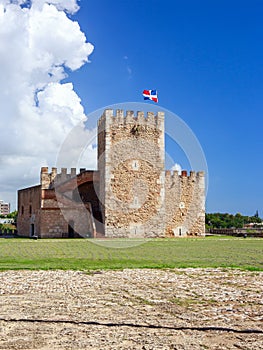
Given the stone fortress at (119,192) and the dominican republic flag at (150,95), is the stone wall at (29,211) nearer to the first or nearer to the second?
the stone fortress at (119,192)

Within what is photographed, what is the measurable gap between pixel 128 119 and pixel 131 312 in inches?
1082

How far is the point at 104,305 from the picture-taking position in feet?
21.4

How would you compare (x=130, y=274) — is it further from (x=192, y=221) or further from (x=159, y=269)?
(x=192, y=221)

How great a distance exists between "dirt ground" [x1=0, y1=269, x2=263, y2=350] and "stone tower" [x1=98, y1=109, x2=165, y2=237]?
871 inches

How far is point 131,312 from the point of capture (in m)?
6.03

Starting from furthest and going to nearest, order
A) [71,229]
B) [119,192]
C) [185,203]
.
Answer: [185,203]
[71,229]
[119,192]

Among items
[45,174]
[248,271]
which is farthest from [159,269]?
[45,174]

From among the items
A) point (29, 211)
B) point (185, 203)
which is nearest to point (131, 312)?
point (185, 203)

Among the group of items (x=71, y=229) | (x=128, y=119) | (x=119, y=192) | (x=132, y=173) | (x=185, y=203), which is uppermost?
(x=128, y=119)

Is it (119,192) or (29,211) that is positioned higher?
(119,192)

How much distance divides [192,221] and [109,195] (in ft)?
25.3

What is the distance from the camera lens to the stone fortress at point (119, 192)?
3200cm

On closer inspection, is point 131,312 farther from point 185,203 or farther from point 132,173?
point 185,203

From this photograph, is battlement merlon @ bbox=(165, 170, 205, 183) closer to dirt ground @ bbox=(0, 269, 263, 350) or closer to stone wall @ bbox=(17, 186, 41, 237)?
stone wall @ bbox=(17, 186, 41, 237)
